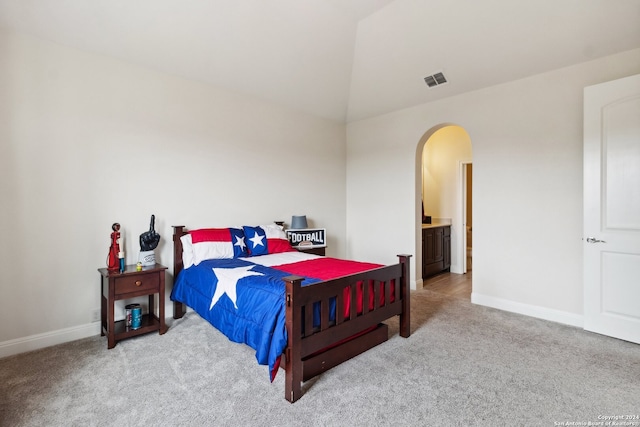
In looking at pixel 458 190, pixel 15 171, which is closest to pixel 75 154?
pixel 15 171

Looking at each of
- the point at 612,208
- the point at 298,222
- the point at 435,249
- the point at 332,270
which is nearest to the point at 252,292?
the point at 332,270

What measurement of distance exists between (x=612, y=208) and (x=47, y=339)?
5033 millimetres

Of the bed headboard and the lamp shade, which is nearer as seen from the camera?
the bed headboard

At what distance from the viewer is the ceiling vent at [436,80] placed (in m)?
3.67

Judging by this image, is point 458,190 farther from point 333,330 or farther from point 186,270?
point 186,270

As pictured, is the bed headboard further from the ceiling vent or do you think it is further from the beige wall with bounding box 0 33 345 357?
the ceiling vent

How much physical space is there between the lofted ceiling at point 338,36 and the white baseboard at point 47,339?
253 cm

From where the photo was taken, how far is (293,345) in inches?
75.5

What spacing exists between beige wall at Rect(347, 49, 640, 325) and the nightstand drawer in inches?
128

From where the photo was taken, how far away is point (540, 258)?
3.32 m

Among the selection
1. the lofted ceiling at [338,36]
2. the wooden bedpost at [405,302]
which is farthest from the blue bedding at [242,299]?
the lofted ceiling at [338,36]

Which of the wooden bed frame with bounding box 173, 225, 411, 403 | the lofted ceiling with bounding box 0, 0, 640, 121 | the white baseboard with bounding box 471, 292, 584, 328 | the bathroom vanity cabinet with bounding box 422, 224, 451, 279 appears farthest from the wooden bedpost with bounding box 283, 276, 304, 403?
the bathroom vanity cabinet with bounding box 422, 224, 451, 279

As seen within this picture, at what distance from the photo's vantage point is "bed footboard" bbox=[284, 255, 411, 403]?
6.35 feet

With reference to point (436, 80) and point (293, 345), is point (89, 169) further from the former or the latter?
point (436, 80)
